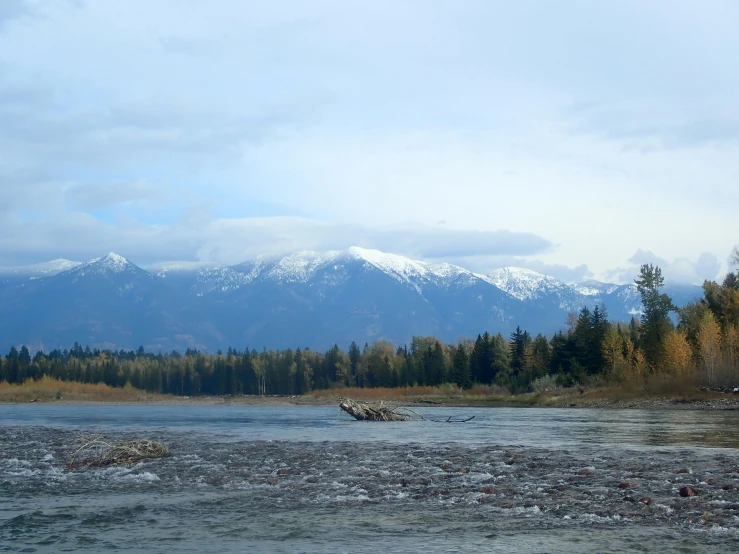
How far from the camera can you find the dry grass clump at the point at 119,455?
32.5 m

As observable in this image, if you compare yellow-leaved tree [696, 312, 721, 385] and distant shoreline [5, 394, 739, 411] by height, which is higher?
yellow-leaved tree [696, 312, 721, 385]

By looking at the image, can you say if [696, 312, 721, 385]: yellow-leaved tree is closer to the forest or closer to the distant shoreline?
the forest

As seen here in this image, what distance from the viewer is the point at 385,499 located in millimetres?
22766

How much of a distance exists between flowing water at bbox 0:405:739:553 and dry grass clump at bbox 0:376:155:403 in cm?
14422

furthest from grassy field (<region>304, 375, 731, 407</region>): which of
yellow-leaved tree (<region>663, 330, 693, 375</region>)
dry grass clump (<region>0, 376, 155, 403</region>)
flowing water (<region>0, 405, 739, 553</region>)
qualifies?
flowing water (<region>0, 405, 739, 553</region>)

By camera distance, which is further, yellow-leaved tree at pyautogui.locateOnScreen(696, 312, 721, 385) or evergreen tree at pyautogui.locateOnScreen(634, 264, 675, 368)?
evergreen tree at pyautogui.locateOnScreen(634, 264, 675, 368)

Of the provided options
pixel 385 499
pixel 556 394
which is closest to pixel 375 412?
pixel 385 499

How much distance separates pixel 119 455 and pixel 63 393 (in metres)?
158

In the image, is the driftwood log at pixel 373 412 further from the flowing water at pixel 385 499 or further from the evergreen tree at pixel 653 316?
the evergreen tree at pixel 653 316

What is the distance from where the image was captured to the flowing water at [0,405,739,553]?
1731 centimetres

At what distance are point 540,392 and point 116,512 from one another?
109m

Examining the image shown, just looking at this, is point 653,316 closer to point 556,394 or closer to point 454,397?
point 556,394

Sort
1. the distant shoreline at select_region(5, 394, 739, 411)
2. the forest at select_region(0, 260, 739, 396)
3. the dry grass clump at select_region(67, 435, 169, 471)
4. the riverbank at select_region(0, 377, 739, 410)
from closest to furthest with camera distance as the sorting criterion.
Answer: the dry grass clump at select_region(67, 435, 169, 471) → the distant shoreline at select_region(5, 394, 739, 411) → the riverbank at select_region(0, 377, 739, 410) → the forest at select_region(0, 260, 739, 396)

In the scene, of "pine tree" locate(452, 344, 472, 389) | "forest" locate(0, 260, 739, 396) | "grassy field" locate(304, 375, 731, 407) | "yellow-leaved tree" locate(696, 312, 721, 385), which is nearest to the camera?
"grassy field" locate(304, 375, 731, 407)
